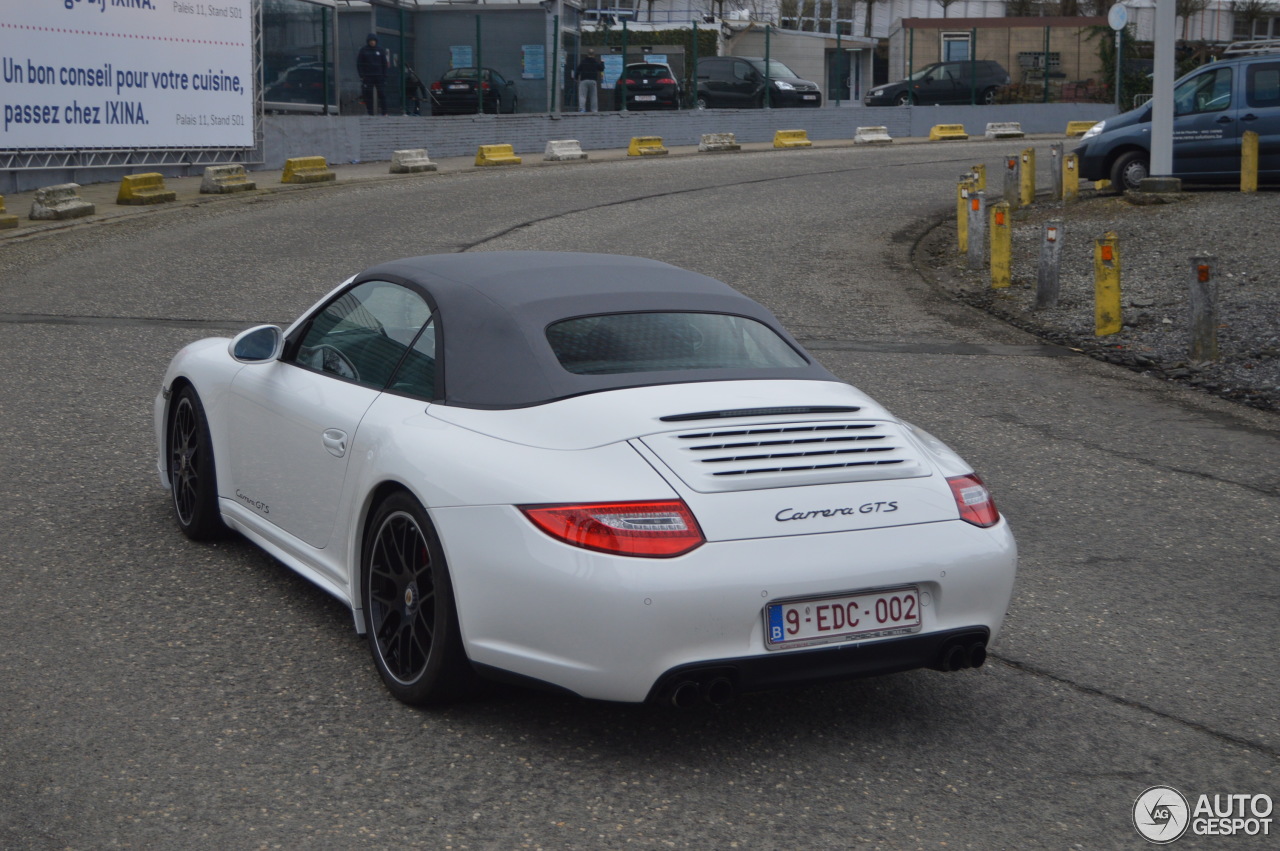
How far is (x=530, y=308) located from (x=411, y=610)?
100cm

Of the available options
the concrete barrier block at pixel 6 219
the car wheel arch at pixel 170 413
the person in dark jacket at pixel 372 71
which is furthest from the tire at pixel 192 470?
the person in dark jacket at pixel 372 71

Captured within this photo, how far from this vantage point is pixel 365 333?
4.91 meters

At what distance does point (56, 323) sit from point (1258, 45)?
25117 millimetres

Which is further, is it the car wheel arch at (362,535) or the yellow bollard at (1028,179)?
the yellow bollard at (1028,179)

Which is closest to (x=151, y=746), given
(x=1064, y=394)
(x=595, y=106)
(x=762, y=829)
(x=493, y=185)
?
(x=762, y=829)

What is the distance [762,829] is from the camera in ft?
11.3

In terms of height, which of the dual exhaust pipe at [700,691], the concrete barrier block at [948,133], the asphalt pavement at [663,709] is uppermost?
the concrete barrier block at [948,133]

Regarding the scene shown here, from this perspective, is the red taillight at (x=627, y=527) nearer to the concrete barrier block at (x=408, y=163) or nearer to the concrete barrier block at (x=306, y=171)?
the concrete barrier block at (x=306, y=171)

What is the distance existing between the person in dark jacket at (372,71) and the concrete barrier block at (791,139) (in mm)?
9702

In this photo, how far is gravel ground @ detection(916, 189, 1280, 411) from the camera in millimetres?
10492

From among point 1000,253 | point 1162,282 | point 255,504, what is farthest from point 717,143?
point 255,504

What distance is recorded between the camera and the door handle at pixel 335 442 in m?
4.52

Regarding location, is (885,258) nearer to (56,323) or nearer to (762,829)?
(56,323)

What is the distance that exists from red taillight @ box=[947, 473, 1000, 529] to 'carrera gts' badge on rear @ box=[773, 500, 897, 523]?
26 centimetres
